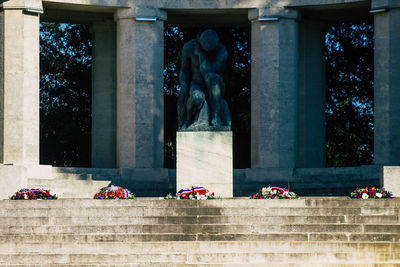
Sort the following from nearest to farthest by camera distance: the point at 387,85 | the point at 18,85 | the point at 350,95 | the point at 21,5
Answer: the point at 18,85, the point at 387,85, the point at 21,5, the point at 350,95

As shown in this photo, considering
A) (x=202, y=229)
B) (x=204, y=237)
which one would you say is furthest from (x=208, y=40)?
(x=204, y=237)

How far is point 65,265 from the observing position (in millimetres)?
26031

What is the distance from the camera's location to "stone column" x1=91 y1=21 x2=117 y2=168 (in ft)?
145

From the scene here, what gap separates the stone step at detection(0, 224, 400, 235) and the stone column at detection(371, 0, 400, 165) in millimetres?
12616

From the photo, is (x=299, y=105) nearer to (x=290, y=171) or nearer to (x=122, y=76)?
(x=290, y=171)

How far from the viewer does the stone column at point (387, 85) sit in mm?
39969

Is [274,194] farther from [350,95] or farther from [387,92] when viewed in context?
[350,95]

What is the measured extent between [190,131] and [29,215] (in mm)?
7263

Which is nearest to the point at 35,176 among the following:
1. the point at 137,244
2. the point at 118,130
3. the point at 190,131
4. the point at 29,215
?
the point at 118,130

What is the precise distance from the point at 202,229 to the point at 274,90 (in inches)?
585

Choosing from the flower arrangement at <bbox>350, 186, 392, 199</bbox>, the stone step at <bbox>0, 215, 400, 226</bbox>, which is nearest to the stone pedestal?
the flower arrangement at <bbox>350, 186, 392, 199</bbox>

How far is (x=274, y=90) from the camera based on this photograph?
137ft

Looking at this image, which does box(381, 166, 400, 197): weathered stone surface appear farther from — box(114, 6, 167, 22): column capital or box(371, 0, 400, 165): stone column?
box(114, 6, 167, 22): column capital

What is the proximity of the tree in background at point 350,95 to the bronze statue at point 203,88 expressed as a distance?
1493cm
